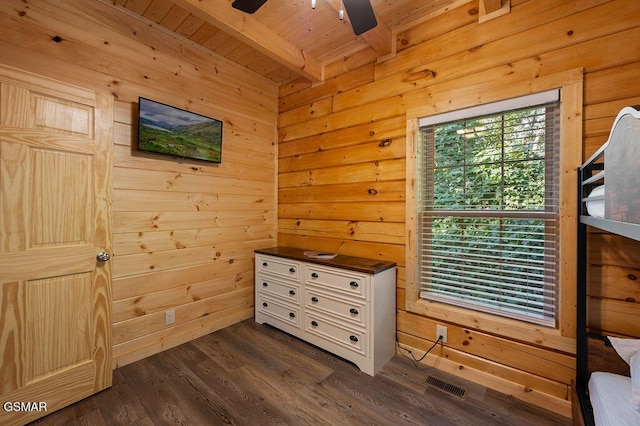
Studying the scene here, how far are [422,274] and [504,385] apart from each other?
0.88 m

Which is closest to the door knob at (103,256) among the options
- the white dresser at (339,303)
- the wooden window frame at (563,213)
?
the white dresser at (339,303)

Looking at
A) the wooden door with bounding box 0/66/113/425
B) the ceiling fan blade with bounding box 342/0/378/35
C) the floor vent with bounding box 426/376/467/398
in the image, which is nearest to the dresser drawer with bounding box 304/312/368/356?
the floor vent with bounding box 426/376/467/398

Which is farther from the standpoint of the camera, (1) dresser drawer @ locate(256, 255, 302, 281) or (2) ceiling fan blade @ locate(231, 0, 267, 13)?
(1) dresser drawer @ locate(256, 255, 302, 281)

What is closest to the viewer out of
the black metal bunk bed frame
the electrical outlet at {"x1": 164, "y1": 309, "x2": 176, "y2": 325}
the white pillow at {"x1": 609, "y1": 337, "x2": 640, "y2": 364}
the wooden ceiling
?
the white pillow at {"x1": 609, "y1": 337, "x2": 640, "y2": 364}

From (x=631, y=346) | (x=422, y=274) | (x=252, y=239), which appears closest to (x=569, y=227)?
(x=631, y=346)

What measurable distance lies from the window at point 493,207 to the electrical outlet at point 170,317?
219cm

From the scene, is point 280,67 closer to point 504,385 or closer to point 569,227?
point 569,227

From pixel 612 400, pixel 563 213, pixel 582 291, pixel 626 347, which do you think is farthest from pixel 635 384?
pixel 563 213

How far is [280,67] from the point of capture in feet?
9.70

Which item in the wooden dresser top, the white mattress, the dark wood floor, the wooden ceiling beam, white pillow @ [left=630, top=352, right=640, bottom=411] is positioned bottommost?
the dark wood floor

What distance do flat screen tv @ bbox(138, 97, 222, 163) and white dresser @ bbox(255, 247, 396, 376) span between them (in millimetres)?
1199

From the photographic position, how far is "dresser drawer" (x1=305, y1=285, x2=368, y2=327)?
2.11 meters

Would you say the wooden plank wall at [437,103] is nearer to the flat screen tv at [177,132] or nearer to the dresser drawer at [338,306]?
the dresser drawer at [338,306]
